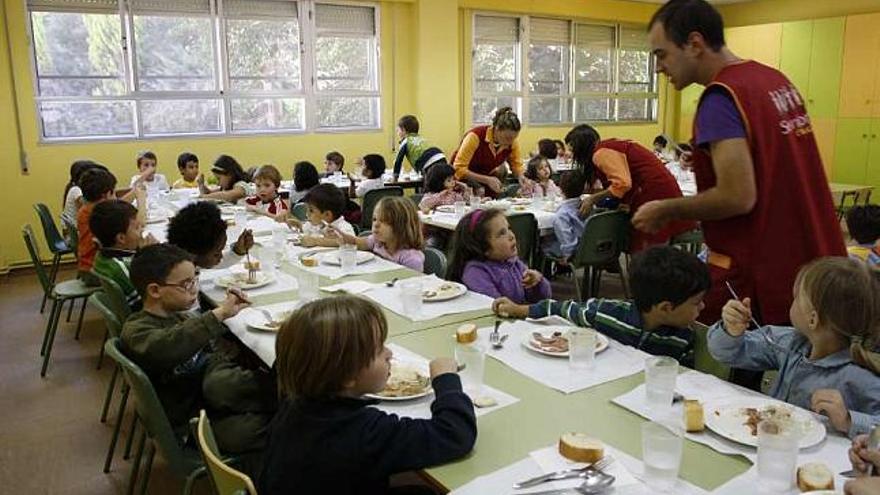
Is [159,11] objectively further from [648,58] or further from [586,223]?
[648,58]

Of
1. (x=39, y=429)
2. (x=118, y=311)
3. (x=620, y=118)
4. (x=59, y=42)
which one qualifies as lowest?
(x=39, y=429)

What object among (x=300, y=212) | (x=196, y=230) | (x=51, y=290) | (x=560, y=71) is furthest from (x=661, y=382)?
(x=560, y=71)

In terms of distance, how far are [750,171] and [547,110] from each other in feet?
29.3

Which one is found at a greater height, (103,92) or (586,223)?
(103,92)

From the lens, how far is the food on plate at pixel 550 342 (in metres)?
2.08

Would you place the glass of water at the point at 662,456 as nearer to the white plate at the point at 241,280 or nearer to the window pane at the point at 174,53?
the white plate at the point at 241,280

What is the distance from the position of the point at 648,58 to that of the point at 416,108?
4929 mm

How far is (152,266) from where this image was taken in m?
2.37

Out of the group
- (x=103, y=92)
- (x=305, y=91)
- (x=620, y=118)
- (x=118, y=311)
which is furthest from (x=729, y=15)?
(x=118, y=311)

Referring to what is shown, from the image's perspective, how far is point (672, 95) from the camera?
12211 millimetres

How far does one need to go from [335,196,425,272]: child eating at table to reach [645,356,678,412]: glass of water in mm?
1893

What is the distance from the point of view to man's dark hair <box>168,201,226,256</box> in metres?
3.25

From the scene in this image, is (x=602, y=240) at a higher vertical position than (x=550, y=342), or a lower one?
lower

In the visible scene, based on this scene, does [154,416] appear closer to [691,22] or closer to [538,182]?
[691,22]
